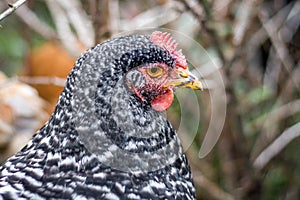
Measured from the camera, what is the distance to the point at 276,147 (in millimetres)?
3727

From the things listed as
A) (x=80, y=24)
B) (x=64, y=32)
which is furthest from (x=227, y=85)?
(x=64, y=32)

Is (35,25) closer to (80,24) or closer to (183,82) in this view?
(80,24)

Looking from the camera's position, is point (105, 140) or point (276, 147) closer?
point (105, 140)

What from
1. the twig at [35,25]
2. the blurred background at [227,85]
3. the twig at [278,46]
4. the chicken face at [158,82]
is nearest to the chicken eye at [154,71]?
the chicken face at [158,82]

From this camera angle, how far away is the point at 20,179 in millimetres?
1933

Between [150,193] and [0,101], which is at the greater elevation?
[0,101]

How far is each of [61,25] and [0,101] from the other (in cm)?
60

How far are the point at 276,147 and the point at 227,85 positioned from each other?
65 cm

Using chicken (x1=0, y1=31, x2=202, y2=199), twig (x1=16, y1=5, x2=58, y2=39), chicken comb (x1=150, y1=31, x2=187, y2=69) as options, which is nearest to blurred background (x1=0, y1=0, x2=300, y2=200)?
twig (x1=16, y1=5, x2=58, y2=39)

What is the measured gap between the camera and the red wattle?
6.89 feet

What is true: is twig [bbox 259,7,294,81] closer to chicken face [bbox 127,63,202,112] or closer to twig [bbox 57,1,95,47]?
twig [bbox 57,1,95,47]

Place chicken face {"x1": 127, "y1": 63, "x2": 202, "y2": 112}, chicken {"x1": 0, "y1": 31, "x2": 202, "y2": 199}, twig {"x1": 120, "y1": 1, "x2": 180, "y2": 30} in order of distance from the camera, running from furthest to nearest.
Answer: twig {"x1": 120, "y1": 1, "x2": 180, "y2": 30}, chicken face {"x1": 127, "y1": 63, "x2": 202, "y2": 112}, chicken {"x1": 0, "y1": 31, "x2": 202, "y2": 199}

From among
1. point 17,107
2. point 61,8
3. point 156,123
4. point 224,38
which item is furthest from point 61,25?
point 156,123

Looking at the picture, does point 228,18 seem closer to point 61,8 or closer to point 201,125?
point 201,125
